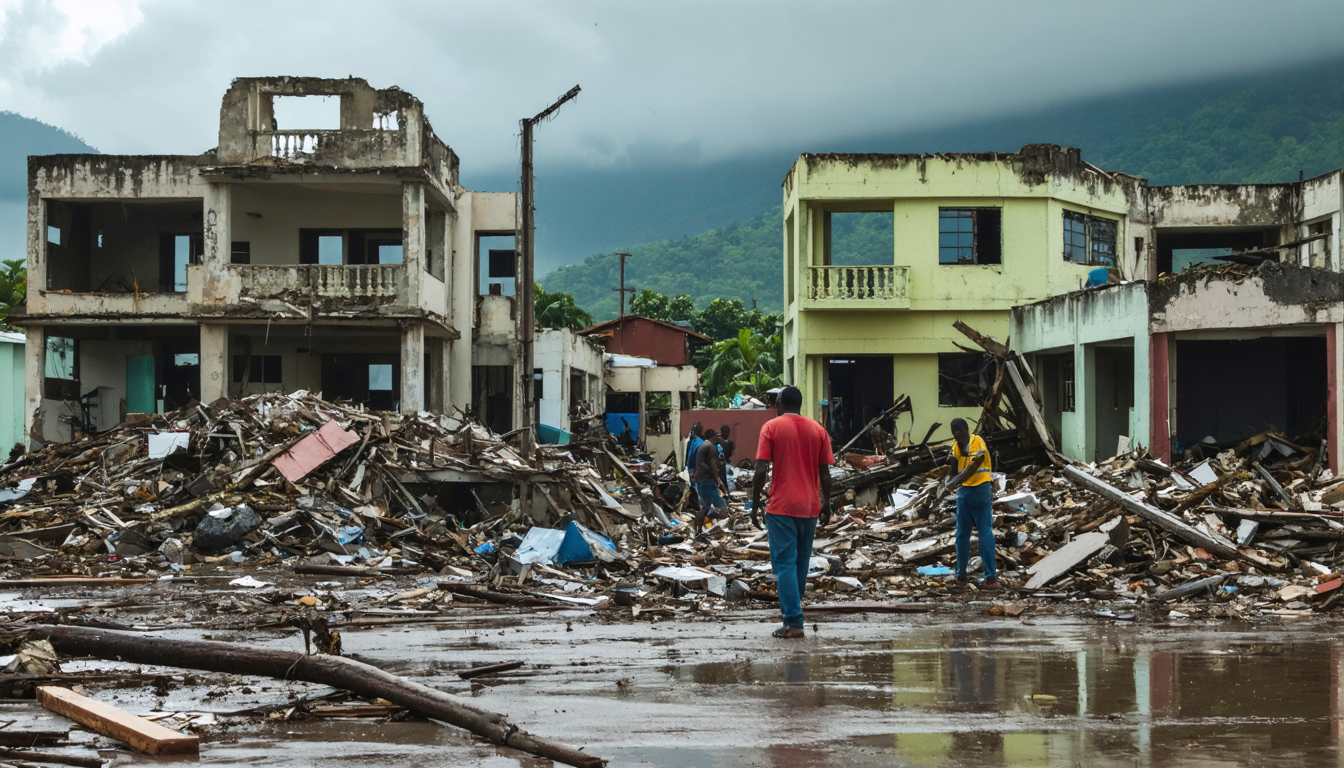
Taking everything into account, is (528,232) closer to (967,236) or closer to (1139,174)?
(967,236)

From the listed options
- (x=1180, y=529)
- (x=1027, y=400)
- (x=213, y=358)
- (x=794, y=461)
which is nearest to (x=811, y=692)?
(x=794, y=461)

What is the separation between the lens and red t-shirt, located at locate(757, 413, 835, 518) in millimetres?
8625

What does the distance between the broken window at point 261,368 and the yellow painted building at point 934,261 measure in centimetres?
1275

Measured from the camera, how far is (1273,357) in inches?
955

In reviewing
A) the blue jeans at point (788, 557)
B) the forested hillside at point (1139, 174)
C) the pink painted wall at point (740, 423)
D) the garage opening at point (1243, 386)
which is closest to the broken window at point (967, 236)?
the garage opening at point (1243, 386)

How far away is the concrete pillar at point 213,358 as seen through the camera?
2597 cm

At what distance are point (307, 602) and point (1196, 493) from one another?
982cm

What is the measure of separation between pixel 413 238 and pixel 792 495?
18.6 metres

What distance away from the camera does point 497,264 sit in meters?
30.7

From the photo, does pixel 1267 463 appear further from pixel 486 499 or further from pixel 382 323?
pixel 382 323

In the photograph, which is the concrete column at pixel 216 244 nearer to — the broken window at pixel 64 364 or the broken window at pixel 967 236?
the broken window at pixel 64 364

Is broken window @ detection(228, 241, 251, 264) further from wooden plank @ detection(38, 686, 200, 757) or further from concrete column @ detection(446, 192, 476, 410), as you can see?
wooden plank @ detection(38, 686, 200, 757)

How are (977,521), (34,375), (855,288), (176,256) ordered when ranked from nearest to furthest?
(977,521) → (34,375) → (855,288) → (176,256)

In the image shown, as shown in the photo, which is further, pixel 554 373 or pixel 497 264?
pixel 554 373
